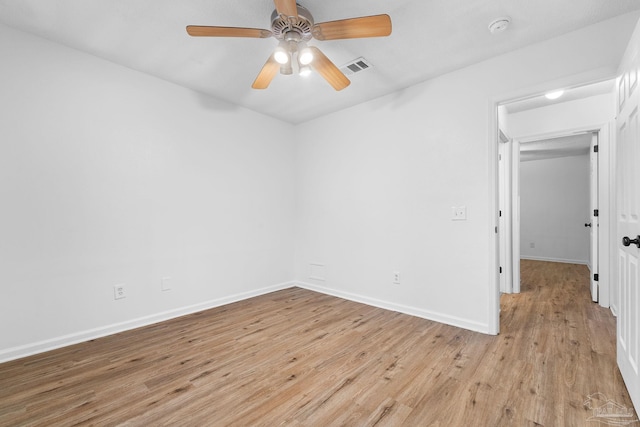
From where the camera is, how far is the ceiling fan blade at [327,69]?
2.04m

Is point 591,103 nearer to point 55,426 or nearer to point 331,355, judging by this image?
point 331,355

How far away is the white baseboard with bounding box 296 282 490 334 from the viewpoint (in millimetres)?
2677

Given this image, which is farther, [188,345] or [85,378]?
[188,345]

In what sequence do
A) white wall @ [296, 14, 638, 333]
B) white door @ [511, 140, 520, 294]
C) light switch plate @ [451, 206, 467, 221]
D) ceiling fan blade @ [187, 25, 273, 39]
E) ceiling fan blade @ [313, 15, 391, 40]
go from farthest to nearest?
1. white door @ [511, 140, 520, 294]
2. light switch plate @ [451, 206, 467, 221]
3. white wall @ [296, 14, 638, 333]
4. ceiling fan blade @ [187, 25, 273, 39]
5. ceiling fan blade @ [313, 15, 391, 40]


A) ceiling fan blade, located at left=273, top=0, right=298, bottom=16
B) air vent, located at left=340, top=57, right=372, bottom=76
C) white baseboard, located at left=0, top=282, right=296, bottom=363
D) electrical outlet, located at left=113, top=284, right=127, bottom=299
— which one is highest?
air vent, located at left=340, top=57, right=372, bottom=76

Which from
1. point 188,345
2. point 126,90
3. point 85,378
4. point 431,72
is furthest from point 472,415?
point 126,90

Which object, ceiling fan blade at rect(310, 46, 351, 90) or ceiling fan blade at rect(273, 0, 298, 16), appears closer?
ceiling fan blade at rect(273, 0, 298, 16)

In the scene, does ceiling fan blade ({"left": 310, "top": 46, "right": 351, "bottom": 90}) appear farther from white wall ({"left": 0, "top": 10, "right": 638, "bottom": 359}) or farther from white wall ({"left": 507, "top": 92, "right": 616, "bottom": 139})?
white wall ({"left": 507, "top": 92, "right": 616, "bottom": 139})

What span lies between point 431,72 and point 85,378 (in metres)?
3.75

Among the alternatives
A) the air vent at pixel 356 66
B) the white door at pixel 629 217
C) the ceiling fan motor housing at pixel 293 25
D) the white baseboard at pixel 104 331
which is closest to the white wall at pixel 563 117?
the white door at pixel 629 217

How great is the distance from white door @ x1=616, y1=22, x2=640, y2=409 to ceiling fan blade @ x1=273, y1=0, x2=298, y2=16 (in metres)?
1.84

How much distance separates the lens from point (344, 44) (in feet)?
7.62

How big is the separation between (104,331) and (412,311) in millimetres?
2973

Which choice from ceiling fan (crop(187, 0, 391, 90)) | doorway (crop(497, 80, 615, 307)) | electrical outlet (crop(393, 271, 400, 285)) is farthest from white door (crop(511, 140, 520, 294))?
ceiling fan (crop(187, 0, 391, 90))
